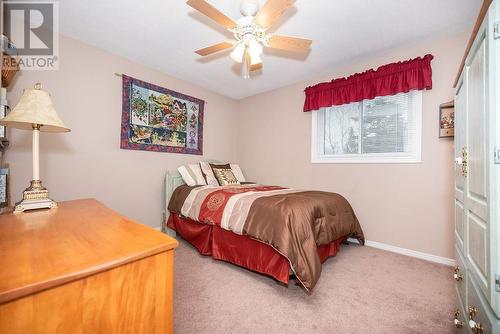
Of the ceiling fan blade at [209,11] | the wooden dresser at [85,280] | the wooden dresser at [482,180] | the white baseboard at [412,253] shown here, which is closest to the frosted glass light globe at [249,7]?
the ceiling fan blade at [209,11]

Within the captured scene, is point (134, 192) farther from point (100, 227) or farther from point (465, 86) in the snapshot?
point (465, 86)

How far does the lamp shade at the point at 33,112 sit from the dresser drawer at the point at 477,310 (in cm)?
222

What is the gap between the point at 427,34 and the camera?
2264mm

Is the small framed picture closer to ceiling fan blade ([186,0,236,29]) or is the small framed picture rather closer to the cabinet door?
the cabinet door

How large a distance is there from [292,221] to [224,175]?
1.87 meters

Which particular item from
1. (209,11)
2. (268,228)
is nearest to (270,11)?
(209,11)

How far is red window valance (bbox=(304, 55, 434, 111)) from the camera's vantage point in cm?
235

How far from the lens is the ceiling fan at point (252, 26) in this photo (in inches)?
59.2

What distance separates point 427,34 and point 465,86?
1.55 meters

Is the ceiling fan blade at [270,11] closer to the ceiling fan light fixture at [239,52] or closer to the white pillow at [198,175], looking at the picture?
the ceiling fan light fixture at [239,52]

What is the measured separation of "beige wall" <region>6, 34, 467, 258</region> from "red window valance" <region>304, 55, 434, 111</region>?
5.7 inches

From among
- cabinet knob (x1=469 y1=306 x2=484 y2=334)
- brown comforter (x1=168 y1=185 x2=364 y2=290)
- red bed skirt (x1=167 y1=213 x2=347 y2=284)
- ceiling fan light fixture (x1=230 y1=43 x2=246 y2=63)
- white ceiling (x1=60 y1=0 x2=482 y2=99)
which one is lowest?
red bed skirt (x1=167 y1=213 x2=347 y2=284)

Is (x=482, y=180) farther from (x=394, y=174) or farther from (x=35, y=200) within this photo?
(x=35, y=200)

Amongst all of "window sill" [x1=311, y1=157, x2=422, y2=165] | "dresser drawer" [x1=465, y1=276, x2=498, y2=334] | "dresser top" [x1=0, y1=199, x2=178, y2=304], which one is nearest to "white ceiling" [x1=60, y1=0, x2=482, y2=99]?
"window sill" [x1=311, y1=157, x2=422, y2=165]
